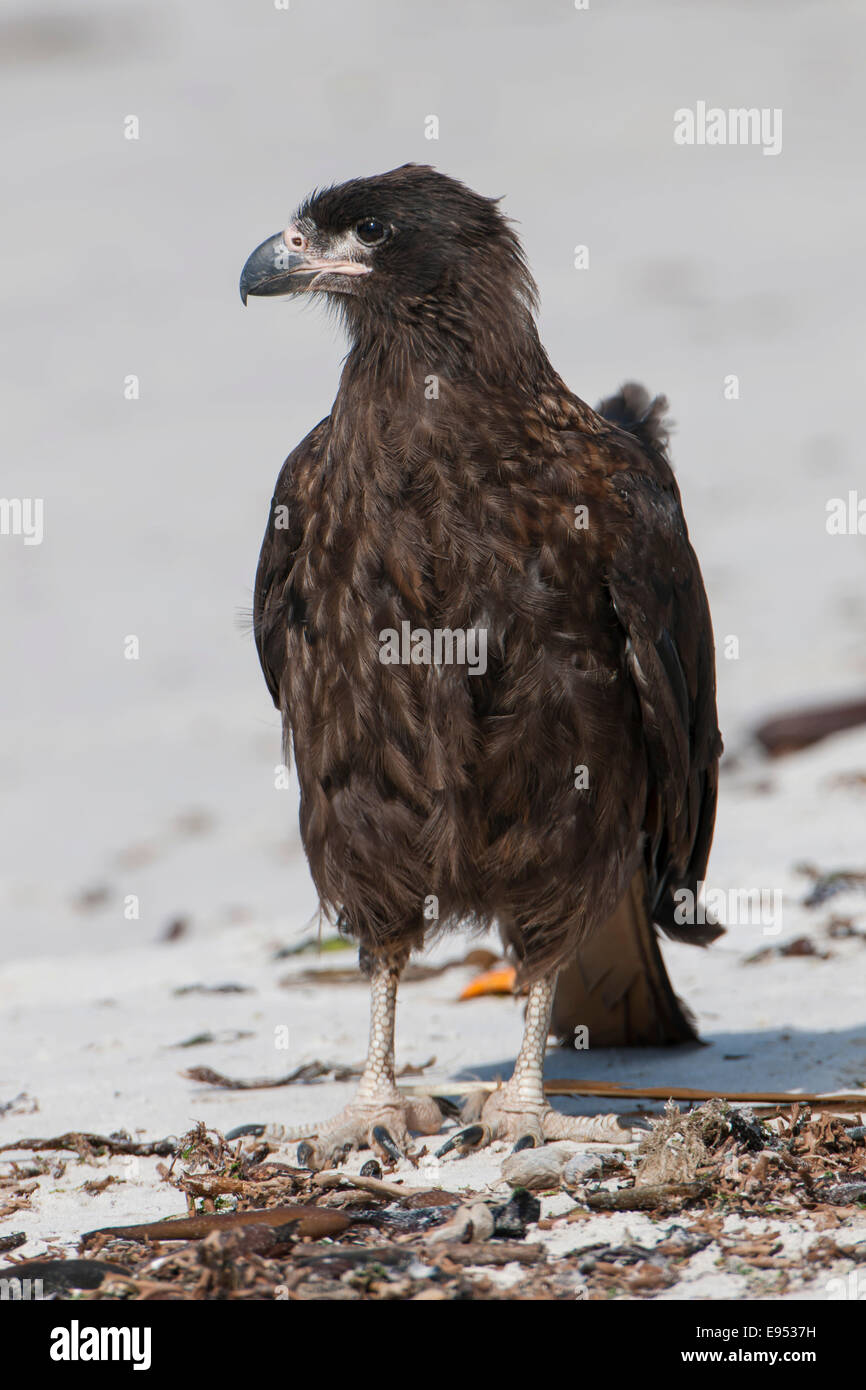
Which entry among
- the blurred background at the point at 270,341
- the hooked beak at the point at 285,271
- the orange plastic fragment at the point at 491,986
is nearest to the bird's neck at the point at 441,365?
the hooked beak at the point at 285,271

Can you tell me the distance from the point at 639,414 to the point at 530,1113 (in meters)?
2.26

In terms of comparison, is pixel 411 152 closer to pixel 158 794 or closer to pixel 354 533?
pixel 158 794

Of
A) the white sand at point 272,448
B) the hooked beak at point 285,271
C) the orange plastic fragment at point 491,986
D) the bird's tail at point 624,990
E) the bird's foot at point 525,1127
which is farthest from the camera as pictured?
the orange plastic fragment at point 491,986

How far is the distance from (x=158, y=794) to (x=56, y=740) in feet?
4.26

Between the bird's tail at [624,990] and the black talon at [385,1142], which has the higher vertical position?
the bird's tail at [624,990]

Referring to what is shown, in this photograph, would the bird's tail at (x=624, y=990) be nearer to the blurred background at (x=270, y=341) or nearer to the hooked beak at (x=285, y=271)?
the blurred background at (x=270, y=341)

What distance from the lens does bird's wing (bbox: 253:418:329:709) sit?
14.5 ft

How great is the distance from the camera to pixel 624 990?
4.99 m

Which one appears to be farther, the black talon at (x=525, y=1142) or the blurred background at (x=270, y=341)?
the blurred background at (x=270, y=341)

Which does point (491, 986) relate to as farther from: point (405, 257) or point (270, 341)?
point (270, 341)

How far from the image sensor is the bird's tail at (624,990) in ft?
15.9

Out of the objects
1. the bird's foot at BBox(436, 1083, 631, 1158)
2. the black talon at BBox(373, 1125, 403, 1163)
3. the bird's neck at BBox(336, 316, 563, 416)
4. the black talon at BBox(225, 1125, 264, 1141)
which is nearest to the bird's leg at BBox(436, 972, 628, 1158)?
the bird's foot at BBox(436, 1083, 631, 1158)

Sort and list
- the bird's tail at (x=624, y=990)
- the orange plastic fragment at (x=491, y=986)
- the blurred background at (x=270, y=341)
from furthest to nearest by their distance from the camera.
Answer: the blurred background at (x=270, y=341), the orange plastic fragment at (x=491, y=986), the bird's tail at (x=624, y=990)

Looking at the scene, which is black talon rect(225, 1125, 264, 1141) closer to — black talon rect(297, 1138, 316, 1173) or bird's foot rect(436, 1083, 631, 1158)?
black talon rect(297, 1138, 316, 1173)
